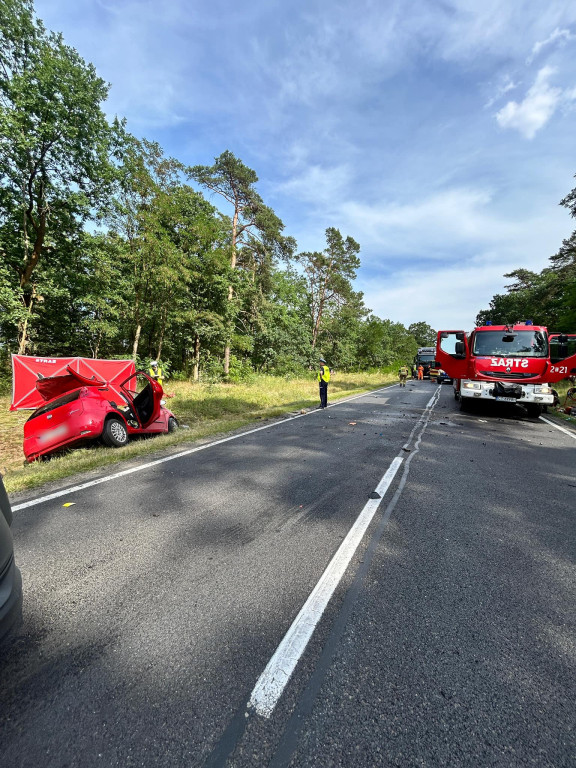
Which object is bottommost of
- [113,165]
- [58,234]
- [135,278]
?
[135,278]

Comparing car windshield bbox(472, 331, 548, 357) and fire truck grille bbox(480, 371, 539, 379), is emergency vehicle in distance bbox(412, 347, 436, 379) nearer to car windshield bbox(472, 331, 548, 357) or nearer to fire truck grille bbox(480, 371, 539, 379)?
car windshield bbox(472, 331, 548, 357)

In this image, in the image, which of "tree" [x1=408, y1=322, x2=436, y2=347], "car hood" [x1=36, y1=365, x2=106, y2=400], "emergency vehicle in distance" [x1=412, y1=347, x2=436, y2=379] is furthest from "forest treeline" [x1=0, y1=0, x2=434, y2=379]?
"tree" [x1=408, y1=322, x2=436, y2=347]

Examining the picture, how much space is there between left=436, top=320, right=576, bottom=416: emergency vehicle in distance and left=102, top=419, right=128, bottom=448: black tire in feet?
31.0

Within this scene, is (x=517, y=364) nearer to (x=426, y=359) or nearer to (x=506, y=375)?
(x=506, y=375)

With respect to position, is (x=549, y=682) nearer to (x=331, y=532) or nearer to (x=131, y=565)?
(x=331, y=532)

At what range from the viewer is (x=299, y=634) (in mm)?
1992

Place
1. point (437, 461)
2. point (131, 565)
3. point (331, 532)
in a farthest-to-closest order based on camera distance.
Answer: point (437, 461)
point (331, 532)
point (131, 565)

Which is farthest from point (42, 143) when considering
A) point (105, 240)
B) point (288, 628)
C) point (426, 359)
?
point (426, 359)

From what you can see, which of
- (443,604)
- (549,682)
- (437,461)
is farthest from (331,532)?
(437,461)

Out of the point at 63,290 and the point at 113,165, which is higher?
the point at 113,165

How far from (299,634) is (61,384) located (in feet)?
21.1

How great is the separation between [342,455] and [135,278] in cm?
1712

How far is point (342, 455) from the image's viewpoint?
593 cm

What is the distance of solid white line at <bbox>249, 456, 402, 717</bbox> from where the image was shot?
1.61 metres
